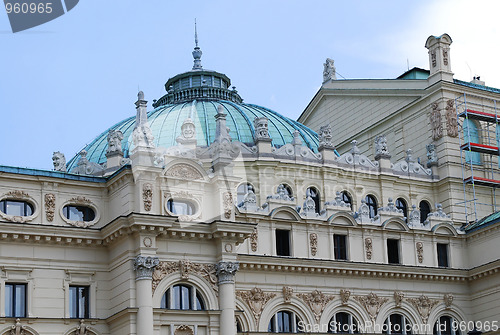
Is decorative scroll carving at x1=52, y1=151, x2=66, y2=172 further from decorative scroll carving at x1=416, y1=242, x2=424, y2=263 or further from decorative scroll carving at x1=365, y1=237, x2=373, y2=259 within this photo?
decorative scroll carving at x1=416, y1=242, x2=424, y2=263

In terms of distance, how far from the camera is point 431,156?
6166 centimetres

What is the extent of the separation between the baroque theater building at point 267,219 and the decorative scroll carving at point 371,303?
0.27 feet

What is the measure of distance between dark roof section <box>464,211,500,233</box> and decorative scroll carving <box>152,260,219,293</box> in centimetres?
1818

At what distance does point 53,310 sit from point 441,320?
2262 centimetres

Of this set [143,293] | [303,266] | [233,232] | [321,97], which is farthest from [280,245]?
[321,97]

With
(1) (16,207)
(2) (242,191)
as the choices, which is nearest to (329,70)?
(2) (242,191)

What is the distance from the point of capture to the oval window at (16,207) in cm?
4384

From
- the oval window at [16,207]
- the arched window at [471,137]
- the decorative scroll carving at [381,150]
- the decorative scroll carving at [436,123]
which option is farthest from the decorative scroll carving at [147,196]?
the arched window at [471,137]

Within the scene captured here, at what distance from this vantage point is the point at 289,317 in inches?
1972

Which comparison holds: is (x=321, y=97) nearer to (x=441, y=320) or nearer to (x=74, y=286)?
(x=441, y=320)

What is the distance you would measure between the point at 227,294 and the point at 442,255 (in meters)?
16.2

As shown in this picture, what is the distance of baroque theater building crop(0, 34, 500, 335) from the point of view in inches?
1726

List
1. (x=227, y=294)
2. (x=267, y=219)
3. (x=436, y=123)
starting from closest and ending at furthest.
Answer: (x=227, y=294) → (x=267, y=219) → (x=436, y=123)

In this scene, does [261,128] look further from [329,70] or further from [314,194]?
[329,70]
